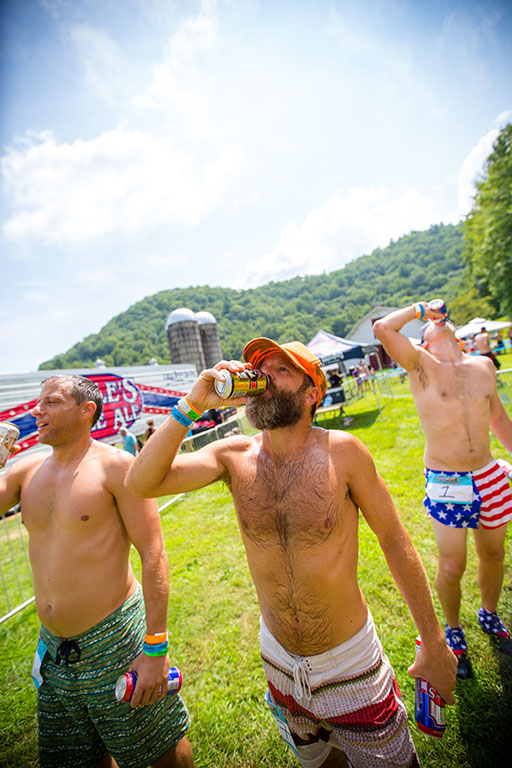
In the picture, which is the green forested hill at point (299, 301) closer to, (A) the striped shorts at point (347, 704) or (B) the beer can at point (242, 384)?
(B) the beer can at point (242, 384)

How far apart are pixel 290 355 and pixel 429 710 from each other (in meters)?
1.74

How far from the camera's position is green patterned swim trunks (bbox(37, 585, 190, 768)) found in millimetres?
1813

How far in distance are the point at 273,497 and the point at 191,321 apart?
2715cm

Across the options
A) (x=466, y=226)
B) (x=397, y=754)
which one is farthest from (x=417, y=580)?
(x=466, y=226)

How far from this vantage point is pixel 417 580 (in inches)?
61.9

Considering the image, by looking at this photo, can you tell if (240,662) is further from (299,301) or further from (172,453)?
(299,301)

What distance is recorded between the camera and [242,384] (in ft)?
5.12

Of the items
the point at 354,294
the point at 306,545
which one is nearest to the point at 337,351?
the point at 306,545

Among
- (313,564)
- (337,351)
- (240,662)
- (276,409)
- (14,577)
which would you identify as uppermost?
(276,409)

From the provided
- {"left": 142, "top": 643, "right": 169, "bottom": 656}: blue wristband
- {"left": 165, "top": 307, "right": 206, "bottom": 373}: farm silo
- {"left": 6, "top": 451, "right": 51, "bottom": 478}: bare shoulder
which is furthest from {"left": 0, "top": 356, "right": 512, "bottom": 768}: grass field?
{"left": 165, "top": 307, "right": 206, "bottom": 373}: farm silo

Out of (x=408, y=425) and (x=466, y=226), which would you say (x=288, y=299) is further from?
(x=408, y=425)

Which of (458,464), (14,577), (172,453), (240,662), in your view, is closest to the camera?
(172,453)

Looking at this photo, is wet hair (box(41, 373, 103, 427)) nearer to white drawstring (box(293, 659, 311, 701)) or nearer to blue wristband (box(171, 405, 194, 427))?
blue wristband (box(171, 405, 194, 427))

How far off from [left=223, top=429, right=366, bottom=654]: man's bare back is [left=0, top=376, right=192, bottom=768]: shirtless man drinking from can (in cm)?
68
